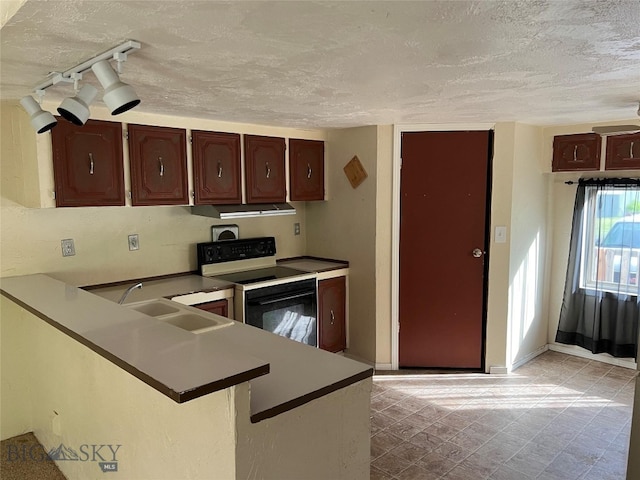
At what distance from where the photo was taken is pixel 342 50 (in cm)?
167

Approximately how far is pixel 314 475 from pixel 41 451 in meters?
1.99

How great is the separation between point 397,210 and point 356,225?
41cm

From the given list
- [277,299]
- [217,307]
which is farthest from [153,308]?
[277,299]

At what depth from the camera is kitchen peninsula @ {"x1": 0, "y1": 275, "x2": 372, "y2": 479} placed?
3.99ft

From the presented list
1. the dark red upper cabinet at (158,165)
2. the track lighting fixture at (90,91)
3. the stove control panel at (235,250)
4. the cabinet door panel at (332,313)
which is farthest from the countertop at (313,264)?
the track lighting fixture at (90,91)

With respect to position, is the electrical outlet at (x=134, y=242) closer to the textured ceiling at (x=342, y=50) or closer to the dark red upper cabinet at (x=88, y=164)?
the dark red upper cabinet at (x=88, y=164)

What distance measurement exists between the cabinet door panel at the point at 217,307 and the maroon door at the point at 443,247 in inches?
61.5

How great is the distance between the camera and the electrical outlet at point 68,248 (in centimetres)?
303

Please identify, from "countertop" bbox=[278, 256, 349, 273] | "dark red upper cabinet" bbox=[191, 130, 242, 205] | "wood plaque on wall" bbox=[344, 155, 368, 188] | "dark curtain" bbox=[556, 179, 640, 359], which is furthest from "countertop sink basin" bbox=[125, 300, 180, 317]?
"dark curtain" bbox=[556, 179, 640, 359]

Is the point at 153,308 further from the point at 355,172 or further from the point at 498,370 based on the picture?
the point at 498,370

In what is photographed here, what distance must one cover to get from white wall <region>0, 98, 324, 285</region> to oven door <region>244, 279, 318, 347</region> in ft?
2.32

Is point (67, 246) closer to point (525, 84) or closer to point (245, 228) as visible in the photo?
point (245, 228)

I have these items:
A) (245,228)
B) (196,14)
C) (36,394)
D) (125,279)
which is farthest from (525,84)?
(36,394)

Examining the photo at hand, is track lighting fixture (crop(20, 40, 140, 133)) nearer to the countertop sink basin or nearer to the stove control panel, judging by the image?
the countertop sink basin
